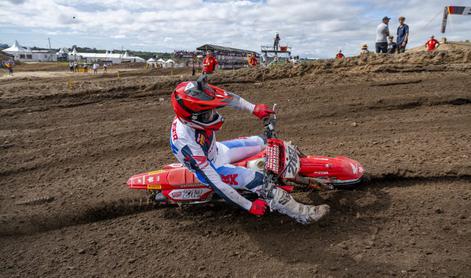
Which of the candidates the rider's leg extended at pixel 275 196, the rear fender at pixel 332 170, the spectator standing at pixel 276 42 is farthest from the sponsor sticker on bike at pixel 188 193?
the spectator standing at pixel 276 42

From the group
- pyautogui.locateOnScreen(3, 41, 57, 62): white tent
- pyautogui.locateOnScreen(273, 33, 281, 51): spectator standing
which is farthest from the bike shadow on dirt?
pyautogui.locateOnScreen(3, 41, 57, 62): white tent

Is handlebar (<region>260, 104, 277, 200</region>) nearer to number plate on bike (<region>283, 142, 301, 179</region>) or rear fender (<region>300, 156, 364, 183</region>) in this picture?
number plate on bike (<region>283, 142, 301, 179</region>)

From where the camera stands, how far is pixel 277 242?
14.2 ft

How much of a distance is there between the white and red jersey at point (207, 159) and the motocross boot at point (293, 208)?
29 cm

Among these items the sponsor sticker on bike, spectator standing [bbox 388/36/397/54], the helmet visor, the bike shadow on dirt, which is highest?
spectator standing [bbox 388/36/397/54]

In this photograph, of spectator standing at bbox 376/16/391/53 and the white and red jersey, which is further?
spectator standing at bbox 376/16/391/53

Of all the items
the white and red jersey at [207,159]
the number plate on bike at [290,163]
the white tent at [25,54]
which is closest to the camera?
the white and red jersey at [207,159]

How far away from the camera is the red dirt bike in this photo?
15.2ft

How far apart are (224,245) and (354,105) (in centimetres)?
613

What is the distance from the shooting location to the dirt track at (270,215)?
4020 mm

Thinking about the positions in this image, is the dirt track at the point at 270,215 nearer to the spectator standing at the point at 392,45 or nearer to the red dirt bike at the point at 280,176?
the red dirt bike at the point at 280,176

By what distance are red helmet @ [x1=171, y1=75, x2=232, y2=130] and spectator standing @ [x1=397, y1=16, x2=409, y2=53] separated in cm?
1337

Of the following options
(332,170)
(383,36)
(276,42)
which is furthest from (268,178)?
(276,42)

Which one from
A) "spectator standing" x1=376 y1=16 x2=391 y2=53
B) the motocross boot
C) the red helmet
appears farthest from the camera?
"spectator standing" x1=376 y1=16 x2=391 y2=53
